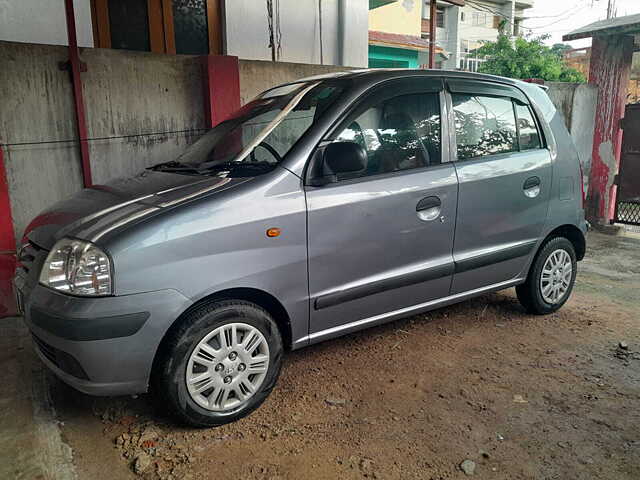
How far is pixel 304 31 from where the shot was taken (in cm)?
866

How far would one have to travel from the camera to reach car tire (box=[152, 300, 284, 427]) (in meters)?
2.50

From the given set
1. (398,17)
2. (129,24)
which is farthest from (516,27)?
(129,24)

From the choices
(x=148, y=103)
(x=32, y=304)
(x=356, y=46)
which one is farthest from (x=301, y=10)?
(x=32, y=304)

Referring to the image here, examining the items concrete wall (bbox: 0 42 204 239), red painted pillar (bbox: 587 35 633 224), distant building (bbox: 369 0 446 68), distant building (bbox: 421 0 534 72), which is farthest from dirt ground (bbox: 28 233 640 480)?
distant building (bbox: 421 0 534 72)

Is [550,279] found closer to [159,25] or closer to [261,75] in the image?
[261,75]

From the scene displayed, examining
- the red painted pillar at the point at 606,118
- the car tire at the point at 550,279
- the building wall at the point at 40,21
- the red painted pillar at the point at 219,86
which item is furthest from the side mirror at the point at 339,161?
the red painted pillar at the point at 606,118

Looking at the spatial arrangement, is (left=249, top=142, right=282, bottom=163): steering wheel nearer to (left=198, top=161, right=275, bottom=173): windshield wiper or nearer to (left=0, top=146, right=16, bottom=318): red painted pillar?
(left=198, top=161, right=275, bottom=173): windshield wiper

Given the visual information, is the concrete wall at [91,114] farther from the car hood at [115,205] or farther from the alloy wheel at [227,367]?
the alloy wheel at [227,367]

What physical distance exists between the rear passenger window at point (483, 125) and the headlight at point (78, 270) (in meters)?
2.28

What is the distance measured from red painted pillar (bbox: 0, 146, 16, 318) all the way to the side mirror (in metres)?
2.74

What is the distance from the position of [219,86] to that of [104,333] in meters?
3.29

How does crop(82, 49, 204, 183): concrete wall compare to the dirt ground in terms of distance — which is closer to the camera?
the dirt ground

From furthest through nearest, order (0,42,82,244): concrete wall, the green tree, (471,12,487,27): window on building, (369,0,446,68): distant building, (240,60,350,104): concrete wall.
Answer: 1. (471,12,487,27): window on building
2. the green tree
3. (369,0,446,68): distant building
4. (240,60,350,104): concrete wall
5. (0,42,82,244): concrete wall

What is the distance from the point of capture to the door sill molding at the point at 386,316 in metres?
2.96
